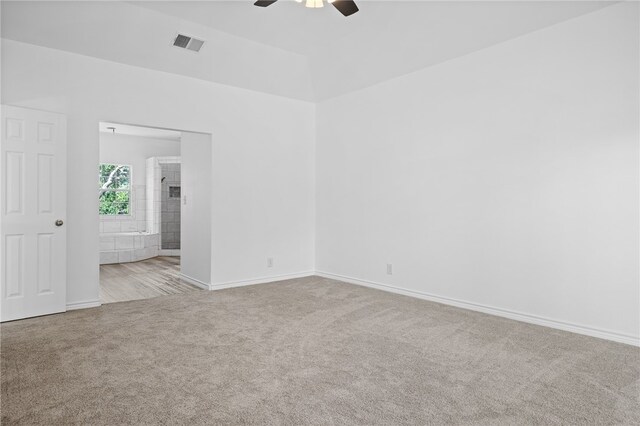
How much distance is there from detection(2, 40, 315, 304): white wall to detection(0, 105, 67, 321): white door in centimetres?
18

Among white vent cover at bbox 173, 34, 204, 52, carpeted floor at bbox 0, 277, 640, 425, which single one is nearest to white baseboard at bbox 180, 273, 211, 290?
carpeted floor at bbox 0, 277, 640, 425

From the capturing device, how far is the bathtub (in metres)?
7.75

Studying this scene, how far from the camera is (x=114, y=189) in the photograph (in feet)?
30.2

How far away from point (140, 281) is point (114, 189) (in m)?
4.29

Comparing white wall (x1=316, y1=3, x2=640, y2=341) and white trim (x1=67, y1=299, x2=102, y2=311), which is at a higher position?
white wall (x1=316, y1=3, x2=640, y2=341)

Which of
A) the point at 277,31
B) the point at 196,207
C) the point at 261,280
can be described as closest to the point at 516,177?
the point at 277,31

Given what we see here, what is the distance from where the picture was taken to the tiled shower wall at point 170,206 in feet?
30.3

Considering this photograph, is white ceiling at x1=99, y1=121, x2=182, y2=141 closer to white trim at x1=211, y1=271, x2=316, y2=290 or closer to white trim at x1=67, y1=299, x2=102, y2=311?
white trim at x1=211, y1=271, x2=316, y2=290

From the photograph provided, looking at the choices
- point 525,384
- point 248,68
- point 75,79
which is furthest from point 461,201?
point 75,79

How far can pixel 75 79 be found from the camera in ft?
13.5

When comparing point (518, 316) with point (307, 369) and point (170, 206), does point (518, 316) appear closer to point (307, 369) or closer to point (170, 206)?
point (307, 369)

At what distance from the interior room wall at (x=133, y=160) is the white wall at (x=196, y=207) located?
13.7 ft

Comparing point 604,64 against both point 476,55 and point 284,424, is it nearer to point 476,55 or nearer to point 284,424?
point 476,55

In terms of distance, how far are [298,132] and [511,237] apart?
11.0 feet
